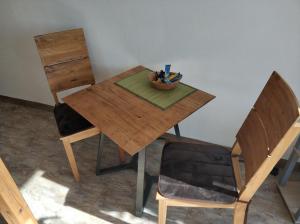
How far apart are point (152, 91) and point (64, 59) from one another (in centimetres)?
76

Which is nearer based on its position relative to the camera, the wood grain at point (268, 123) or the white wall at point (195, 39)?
the wood grain at point (268, 123)

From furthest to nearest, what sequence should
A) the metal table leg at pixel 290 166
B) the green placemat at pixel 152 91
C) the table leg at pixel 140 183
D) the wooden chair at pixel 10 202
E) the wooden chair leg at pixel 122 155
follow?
the wooden chair leg at pixel 122 155
the metal table leg at pixel 290 166
the green placemat at pixel 152 91
the table leg at pixel 140 183
the wooden chair at pixel 10 202

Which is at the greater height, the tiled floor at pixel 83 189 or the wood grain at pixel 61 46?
the wood grain at pixel 61 46

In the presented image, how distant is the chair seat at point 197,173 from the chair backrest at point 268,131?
116 mm

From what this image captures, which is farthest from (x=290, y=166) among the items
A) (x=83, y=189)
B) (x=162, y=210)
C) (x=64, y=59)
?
(x=64, y=59)

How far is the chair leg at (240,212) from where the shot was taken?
1.09 metres

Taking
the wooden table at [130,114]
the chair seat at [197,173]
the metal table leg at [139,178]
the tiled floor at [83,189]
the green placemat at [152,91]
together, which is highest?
the green placemat at [152,91]

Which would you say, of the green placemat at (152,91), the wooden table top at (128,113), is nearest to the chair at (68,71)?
the wooden table top at (128,113)

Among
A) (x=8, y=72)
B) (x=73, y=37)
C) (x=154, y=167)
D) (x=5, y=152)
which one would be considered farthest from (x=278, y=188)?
(x=8, y=72)

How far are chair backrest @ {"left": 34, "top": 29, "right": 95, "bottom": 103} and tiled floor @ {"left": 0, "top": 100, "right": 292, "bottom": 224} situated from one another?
1.82ft

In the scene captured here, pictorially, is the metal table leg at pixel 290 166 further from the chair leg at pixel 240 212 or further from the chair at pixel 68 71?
the chair at pixel 68 71

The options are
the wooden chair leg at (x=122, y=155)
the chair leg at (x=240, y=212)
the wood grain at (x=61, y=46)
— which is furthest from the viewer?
the wooden chair leg at (x=122, y=155)

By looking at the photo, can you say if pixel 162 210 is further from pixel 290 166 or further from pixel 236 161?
pixel 290 166

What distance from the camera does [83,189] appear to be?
1713mm
